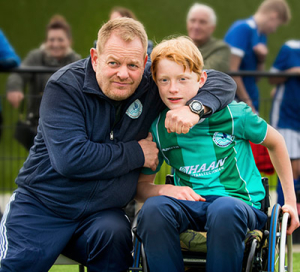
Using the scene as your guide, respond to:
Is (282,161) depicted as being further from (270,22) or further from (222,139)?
(270,22)

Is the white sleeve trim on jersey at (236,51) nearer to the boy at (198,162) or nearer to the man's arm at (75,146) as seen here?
the boy at (198,162)

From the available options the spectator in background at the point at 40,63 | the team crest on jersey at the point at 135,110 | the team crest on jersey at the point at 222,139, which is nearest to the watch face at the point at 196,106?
the team crest on jersey at the point at 222,139

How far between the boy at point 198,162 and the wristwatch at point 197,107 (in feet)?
0.04

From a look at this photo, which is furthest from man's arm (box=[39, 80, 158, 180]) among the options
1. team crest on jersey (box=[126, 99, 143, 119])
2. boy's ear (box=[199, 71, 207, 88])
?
boy's ear (box=[199, 71, 207, 88])

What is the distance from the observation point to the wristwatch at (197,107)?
2832mm

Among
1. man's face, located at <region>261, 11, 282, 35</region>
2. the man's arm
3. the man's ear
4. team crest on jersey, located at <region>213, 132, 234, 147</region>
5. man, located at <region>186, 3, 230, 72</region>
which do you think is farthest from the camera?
man's face, located at <region>261, 11, 282, 35</region>

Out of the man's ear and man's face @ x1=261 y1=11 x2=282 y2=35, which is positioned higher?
man's face @ x1=261 y1=11 x2=282 y2=35

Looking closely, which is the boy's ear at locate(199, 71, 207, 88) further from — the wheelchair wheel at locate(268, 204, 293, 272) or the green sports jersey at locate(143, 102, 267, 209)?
the wheelchair wheel at locate(268, 204, 293, 272)

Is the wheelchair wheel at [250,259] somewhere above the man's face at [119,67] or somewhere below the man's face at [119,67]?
below

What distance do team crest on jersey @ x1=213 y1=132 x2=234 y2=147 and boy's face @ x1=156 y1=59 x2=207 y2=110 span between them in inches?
10.1

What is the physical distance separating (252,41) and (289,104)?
0.76m

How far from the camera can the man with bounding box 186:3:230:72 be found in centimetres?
518

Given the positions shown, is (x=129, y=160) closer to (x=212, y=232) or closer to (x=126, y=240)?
(x=126, y=240)

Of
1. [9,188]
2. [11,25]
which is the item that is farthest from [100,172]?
[11,25]
